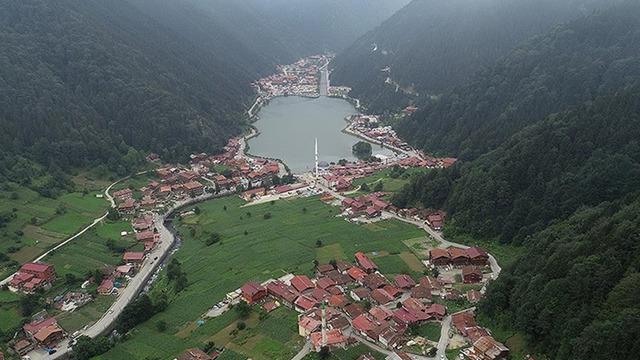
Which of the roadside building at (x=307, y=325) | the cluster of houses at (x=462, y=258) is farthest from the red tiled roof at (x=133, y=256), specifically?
the cluster of houses at (x=462, y=258)

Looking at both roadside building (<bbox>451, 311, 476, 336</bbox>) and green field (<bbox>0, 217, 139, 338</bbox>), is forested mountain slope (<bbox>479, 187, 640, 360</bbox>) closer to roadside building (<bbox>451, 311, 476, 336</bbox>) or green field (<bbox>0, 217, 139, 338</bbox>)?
roadside building (<bbox>451, 311, 476, 336</bbox>)

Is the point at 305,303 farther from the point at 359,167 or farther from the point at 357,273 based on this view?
the point at 359,167

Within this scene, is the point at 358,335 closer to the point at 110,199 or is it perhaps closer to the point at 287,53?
the point at 110,199

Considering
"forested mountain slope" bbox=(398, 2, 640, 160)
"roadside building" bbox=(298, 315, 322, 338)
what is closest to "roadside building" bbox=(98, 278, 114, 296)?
"roadside building" bbox=(298, 315, 322, 338)

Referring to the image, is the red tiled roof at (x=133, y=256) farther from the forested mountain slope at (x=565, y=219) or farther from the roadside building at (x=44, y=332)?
the forested mountain slope at (x=565, y=219)

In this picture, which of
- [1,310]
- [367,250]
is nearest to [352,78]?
[367,250]

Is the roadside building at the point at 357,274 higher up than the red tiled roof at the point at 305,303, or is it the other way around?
the red tiled roof at the point at 305,303

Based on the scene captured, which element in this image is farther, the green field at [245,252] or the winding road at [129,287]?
the winding road at [129,287]

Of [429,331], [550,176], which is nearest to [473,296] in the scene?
[429,331]
